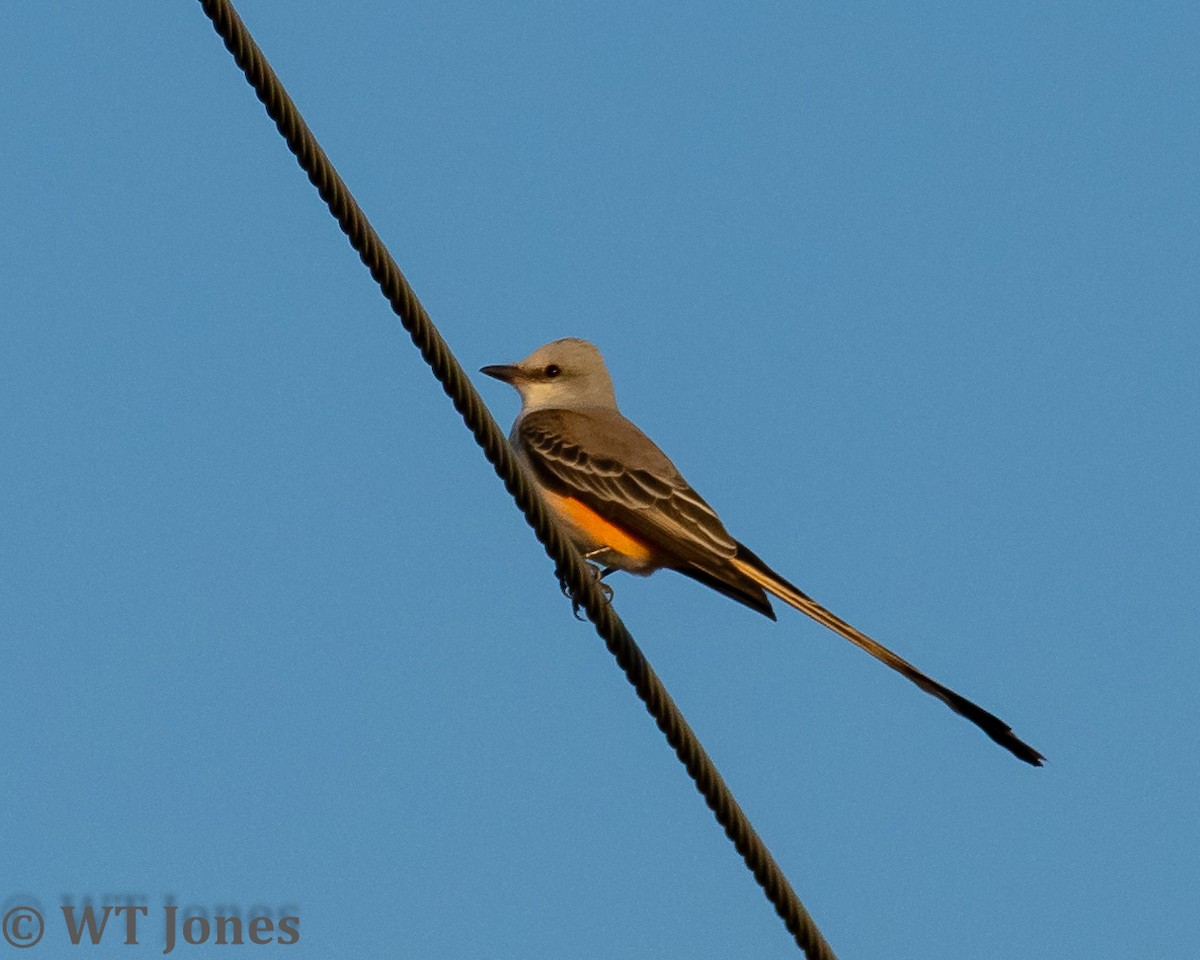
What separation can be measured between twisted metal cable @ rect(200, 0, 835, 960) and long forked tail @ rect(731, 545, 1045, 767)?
0.99m

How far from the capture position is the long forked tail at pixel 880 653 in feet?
17.7


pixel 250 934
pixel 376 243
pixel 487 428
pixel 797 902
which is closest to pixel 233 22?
pixel 376 243

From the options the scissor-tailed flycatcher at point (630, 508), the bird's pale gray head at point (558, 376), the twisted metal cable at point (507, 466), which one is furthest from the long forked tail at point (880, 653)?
the bird's pale gray head at point (558, 376)

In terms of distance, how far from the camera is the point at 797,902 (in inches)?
186

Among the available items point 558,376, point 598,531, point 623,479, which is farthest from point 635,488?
point 558,376

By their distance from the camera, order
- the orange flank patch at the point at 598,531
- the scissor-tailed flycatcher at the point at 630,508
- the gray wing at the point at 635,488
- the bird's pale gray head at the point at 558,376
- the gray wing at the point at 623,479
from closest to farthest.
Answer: the scissor-tailed flycatcher at the point at 630,508 → the gray wing at the point at 635,488 → the gray wing at the point at 623,479 → the orange flank patch at the point at 598,531 → the bird's pale gray head at the point at 558,376

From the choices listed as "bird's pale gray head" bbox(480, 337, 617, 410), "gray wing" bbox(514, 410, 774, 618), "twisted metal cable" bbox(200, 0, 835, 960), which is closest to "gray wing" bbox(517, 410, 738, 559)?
"gray wing" bbox(514, 410, 774, 618)

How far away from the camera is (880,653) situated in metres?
5.88

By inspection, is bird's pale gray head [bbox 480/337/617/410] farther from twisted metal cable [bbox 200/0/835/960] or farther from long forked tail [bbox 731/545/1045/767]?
twisted metal cable [bbox 200/0/835/960]

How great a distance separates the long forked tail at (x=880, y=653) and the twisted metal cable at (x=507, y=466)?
991 mm

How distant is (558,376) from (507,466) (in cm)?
424

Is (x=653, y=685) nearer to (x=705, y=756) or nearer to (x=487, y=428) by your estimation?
(x=705, y=756)

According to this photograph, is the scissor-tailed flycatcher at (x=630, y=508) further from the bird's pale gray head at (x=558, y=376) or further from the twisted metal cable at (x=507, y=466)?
the twisted metal cable at (x=507, y=466)

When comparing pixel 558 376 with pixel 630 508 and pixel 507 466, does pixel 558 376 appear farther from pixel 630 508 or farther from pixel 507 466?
pixel 507 466
